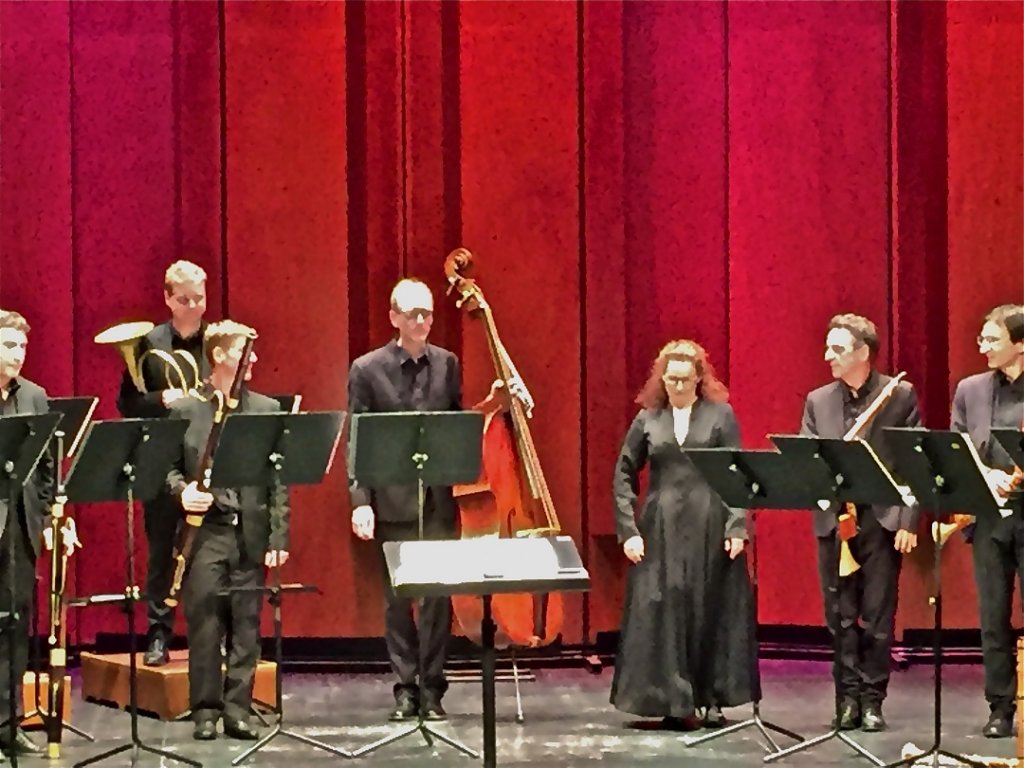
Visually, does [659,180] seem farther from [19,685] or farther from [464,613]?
[19,685]

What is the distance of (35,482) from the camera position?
6.93 meters

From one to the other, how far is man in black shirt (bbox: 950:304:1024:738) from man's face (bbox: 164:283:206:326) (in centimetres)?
344

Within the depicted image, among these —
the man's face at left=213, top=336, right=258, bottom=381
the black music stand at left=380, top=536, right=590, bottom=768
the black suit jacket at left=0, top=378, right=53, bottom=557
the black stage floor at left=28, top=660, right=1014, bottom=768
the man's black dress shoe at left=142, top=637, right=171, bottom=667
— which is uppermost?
the man's face at left=213, top=336, right=258, bottom=381

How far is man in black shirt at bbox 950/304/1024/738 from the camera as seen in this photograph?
7.17 m

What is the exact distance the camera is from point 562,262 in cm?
909

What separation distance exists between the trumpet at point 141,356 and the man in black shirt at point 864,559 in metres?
2.80

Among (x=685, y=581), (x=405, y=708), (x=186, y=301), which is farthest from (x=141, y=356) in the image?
(x=685, y=581)

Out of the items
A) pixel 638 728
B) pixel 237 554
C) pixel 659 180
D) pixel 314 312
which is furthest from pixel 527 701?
pixel 659 180

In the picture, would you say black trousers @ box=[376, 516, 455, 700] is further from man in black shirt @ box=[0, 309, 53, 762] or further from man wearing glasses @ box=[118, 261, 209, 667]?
man in black shirt @ box=[0, 309, 53, 762]

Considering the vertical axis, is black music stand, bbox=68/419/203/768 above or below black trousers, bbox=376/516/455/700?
above

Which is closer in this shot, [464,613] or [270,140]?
[464,613]

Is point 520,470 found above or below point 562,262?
below

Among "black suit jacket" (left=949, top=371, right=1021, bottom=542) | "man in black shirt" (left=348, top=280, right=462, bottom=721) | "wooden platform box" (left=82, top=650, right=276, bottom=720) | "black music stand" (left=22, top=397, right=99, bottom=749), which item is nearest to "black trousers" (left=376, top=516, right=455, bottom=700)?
"man in black shirt" (left=348, top=280, right=462, bottom=721)

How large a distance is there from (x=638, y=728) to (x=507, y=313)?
2.57 metres
